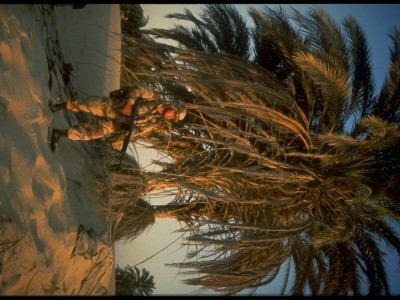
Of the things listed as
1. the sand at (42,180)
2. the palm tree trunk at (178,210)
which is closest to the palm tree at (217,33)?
the sand at (42,180)

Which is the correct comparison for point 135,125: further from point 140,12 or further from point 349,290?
point 140,12

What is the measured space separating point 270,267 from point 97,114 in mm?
3052

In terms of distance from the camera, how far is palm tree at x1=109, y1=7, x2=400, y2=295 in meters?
3.82

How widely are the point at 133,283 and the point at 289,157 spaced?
310 inches

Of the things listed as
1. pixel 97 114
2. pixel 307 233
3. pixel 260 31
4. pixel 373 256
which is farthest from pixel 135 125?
pixel 373 256

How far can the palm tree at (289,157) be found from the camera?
12.5ft

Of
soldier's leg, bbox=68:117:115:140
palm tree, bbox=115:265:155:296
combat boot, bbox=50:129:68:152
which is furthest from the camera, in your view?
palm tree, bbox=115:265:155:296

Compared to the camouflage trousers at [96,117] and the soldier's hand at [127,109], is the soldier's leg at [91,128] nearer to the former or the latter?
the camouflage trousers at [96,117]

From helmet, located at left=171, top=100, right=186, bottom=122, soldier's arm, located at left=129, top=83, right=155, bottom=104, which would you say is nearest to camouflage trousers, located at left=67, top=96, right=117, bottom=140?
soldier's arm, located at left=129, top=83, right=155, bottom=104

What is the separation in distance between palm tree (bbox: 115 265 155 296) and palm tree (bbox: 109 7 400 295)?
20.3ft

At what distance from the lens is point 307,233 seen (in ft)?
14.9

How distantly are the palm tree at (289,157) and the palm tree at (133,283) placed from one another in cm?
618

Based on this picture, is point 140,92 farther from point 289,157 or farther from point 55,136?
point 289,157

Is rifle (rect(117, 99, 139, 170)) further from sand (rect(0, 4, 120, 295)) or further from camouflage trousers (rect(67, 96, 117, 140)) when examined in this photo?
sand (rect(0, 4, 120, 295))
